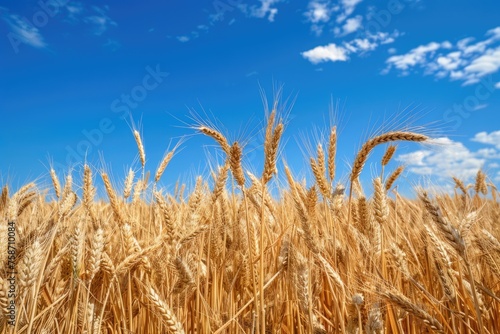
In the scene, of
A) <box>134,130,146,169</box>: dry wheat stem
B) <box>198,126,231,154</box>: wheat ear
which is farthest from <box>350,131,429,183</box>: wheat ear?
<box>134,130,146,169</box>: dry wheat stem

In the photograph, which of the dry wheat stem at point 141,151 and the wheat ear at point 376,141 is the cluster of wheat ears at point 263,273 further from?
the dry wheat stem at point 141,151

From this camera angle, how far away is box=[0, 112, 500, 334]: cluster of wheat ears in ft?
5.44

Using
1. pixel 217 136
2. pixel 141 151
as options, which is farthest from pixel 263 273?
pixel 141 151

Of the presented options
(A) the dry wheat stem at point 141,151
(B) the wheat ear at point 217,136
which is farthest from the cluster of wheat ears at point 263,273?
(A) the dry wheat stem at point 141,151

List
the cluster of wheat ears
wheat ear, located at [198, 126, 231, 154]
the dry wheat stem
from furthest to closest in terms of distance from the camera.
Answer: the dry wheat stem, wheat ear, located at [198, 126, 231, 154], the cluster of wheat ears

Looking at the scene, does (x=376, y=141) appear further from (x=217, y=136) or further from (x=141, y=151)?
(x=141, y=151)

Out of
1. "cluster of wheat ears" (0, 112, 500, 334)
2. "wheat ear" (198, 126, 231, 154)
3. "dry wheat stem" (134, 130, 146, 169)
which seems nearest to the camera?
"cluster of wheat ears" (0, 112, 500, 334)

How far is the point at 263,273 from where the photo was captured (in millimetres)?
1943

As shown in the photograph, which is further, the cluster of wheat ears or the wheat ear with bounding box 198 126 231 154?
the wheat ear with bounding box 198 126 231 154

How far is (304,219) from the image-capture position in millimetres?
1963

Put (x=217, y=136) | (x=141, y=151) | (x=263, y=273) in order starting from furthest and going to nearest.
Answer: (x=141, y=151) < (x=217, y=136) < (x=263, y=273)

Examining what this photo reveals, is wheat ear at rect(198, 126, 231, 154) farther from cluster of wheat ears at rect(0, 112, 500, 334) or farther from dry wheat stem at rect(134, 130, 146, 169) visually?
dry wheat stem at rect(134, 130, 146, 169)

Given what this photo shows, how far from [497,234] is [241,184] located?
183 cm

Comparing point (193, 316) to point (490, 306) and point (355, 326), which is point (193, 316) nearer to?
point (355, 326)
